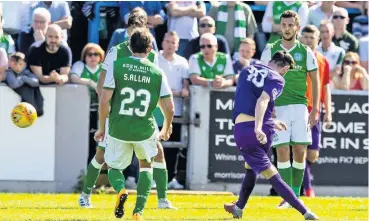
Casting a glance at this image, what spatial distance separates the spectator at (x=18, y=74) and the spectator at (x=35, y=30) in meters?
1.06

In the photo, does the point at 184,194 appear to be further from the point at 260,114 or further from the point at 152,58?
the point at 260,114

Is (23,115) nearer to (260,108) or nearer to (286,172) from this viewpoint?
(286,172)

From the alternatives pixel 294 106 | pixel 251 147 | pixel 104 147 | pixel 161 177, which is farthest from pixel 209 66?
pixel 251 147

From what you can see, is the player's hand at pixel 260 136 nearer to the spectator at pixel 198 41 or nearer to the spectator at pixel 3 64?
the spectator at pixel 3 64

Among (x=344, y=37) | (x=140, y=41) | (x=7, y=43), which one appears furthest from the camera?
(x=344, y=37)

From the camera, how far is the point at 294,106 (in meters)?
14.2

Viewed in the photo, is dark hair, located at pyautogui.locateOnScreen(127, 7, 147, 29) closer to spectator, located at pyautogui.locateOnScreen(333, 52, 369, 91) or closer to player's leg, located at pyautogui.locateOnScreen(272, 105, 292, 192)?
player's leg, located at pyautogui.locateOnScreen(272, 105, 292, 192)

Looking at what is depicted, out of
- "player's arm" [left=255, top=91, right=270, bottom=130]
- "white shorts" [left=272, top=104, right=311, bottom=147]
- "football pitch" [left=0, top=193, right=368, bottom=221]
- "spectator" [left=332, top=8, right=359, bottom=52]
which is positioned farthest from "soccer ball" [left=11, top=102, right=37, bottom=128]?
"spectator" [left=332, top=8, right=359, bottom=52]

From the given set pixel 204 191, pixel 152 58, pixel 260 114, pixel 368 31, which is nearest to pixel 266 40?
pixel 368 31

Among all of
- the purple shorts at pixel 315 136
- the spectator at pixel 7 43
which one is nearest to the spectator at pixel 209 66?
the purple shorts at pixel 315 136

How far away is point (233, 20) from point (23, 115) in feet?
14.8

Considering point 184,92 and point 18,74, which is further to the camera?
point 184,92

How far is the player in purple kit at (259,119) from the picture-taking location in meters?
11.8

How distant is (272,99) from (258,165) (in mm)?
718
